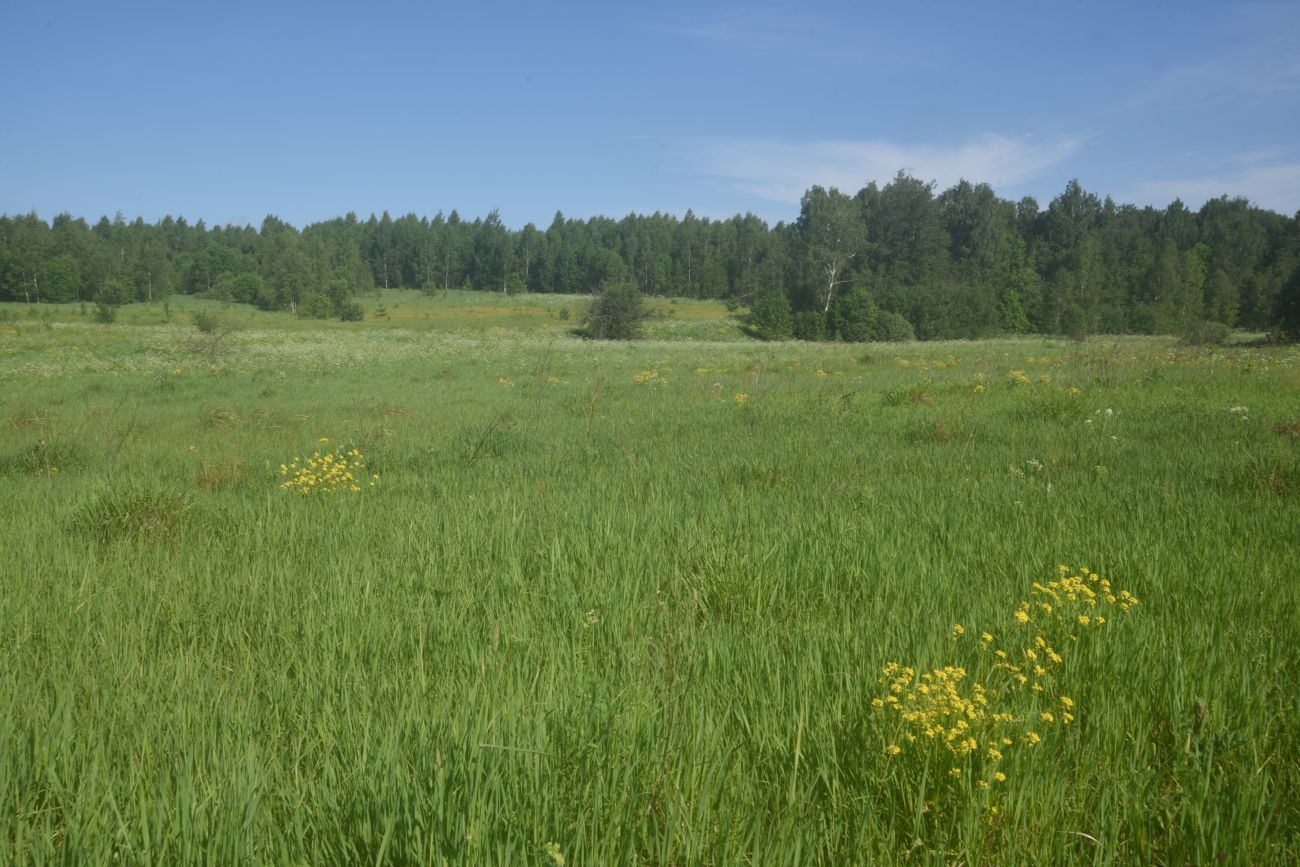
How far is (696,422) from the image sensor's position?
35.5 ft

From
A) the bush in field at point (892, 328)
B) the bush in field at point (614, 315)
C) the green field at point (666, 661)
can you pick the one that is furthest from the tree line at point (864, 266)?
the green field at point (666, 661)

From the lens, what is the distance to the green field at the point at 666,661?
71.3 inches

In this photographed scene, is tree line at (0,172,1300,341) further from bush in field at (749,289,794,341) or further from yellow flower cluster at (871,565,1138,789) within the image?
yellow flower cluster at (871,565,1138,789)

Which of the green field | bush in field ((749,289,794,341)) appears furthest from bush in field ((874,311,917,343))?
the green field

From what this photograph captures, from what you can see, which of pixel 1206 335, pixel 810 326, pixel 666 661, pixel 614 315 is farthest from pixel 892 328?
pixel 666 661

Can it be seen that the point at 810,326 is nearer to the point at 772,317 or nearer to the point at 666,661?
the point at 772,317

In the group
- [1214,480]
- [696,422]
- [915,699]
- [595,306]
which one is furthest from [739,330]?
[915,699]

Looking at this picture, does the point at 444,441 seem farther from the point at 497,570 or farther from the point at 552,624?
the point at 552,624

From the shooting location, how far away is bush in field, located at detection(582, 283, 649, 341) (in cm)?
5581

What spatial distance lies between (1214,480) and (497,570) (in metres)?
5.58

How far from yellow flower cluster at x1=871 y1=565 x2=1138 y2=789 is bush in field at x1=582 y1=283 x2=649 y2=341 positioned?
173 feet

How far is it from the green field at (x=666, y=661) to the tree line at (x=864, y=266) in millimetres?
37920

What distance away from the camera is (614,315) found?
184 feet

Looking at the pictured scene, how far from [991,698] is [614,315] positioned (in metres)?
54.5
